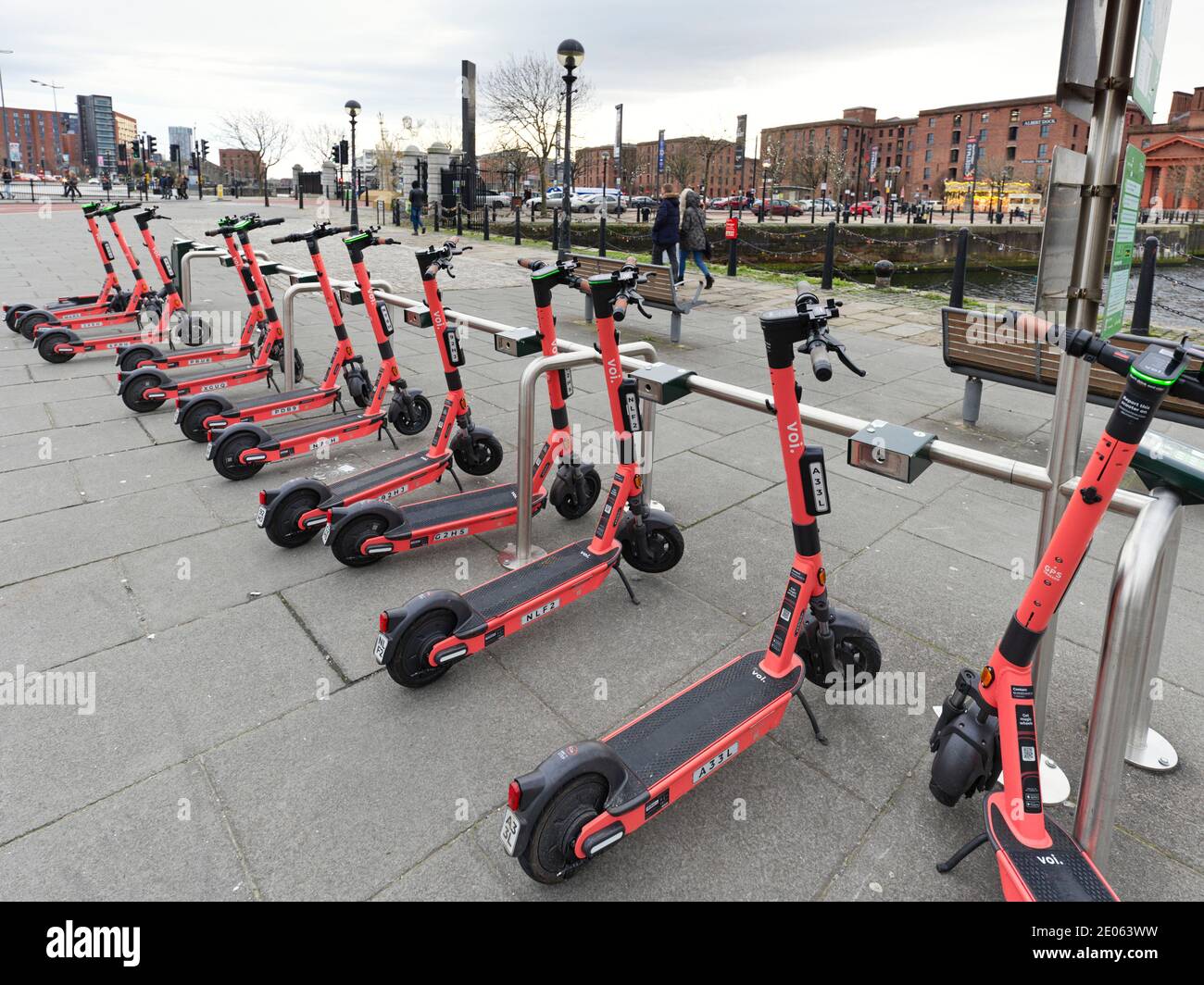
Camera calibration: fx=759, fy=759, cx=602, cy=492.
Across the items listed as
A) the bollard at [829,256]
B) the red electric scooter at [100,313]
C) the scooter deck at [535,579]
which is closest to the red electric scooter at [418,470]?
the scooter deck at [535,579]

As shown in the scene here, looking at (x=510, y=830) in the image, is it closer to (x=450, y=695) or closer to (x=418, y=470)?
(x=450, y=695)

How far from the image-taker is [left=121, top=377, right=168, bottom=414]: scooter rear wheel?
6355 millimetres

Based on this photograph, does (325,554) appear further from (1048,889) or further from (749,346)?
(749,346)

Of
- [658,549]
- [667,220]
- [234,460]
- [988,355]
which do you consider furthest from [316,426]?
[667,220]

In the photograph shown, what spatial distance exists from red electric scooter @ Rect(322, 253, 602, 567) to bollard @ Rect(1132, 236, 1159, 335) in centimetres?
545

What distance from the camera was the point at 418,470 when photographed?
4660 mm

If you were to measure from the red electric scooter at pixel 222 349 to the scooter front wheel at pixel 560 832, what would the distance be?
6278mm

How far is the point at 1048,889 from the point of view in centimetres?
186

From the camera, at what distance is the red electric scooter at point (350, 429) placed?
501 centimetres

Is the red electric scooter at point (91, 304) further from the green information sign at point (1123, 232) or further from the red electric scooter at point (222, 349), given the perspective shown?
the green information sign at point (1123, 232)

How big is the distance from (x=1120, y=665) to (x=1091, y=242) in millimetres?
1283

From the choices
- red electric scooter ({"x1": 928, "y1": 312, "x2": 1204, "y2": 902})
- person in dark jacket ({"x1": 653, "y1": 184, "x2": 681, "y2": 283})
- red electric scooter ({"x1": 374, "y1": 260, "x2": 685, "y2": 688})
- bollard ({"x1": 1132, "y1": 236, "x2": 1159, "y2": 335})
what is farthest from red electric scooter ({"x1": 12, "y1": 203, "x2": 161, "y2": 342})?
bollard ({"x1": 1132, "y1": 236, "x2": 1159, "y2": 335})

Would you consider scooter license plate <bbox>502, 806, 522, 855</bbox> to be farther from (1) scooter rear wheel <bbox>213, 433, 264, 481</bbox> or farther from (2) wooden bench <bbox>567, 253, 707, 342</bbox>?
(2) wooden bench <bbox>567, 253, 707, 342</bbox>
